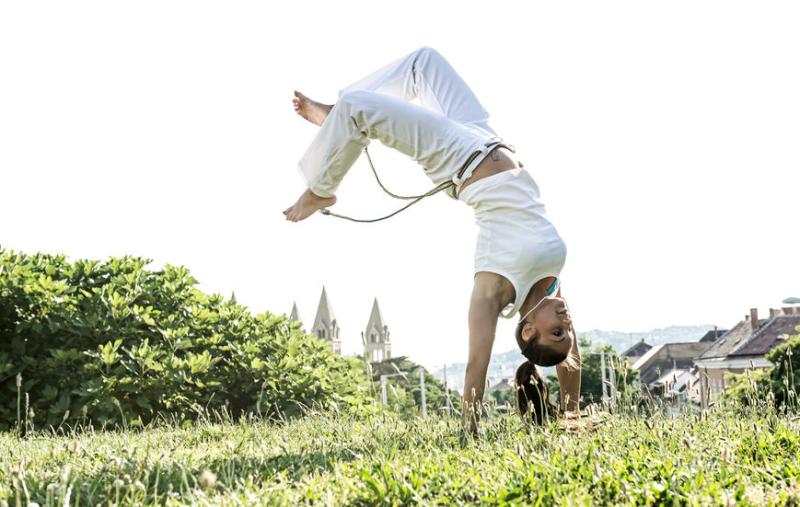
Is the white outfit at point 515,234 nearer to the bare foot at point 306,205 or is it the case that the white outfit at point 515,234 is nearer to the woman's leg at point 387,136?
the woman's leg at point 387,136

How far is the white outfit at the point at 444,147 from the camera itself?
4246mm

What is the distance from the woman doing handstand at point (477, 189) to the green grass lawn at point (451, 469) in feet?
1.40

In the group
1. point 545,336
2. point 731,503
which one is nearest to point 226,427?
point 545,336

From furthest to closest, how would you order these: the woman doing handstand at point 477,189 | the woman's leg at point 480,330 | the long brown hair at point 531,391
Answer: the long brown hair at point 531,391 → the woman doing handstand at point 477,189 → the woman's leg at point 480,330

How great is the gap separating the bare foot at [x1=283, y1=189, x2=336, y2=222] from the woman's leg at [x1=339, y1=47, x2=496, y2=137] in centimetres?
68

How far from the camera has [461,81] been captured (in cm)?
489

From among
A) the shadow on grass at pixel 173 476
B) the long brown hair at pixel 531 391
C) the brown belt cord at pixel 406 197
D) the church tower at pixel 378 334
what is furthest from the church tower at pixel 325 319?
the shadow on grass at pixel 173 476

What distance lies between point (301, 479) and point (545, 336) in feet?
6.07

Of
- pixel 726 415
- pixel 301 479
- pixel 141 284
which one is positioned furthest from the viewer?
pixel 141 284

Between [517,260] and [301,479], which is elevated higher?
[517,260]

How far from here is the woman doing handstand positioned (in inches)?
164

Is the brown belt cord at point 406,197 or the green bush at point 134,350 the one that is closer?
the brown belt cord at point 406,197

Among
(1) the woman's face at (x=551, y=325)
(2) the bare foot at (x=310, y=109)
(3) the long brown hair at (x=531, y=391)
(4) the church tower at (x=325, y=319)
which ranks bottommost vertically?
(3) the long brown hair at (x=531, y=391)

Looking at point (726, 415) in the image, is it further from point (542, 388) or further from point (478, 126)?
point (478, 126)
